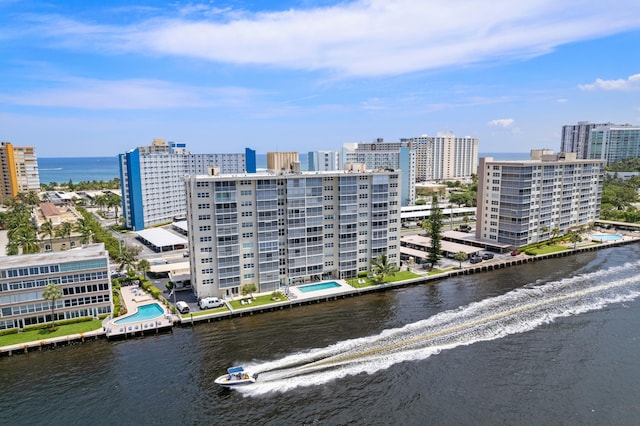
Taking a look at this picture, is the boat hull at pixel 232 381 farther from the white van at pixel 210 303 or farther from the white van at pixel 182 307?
the white van at pixel 210 303

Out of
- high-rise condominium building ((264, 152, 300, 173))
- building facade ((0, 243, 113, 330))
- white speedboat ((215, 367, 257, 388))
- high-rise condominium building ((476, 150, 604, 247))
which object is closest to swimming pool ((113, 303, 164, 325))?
building facade ((0, 243, 113, 330))

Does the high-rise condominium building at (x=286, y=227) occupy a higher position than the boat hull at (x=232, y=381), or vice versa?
the high-rise condominium building at (x=286, y=227)

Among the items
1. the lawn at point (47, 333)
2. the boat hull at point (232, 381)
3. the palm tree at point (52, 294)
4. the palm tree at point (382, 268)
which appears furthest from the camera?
the palm tree at point (382, 268)

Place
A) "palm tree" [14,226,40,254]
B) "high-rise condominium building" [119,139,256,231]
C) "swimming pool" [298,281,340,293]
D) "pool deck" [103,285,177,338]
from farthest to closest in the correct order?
"high-rise condominium building" [119,139,256,231] < "palm tree" [14,226,40,254] < "swimming pool" [298,281,340,293] < "pool deck" [103,285,177,338]

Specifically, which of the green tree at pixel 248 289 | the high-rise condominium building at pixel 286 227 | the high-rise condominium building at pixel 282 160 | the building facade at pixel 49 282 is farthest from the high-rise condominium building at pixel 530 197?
the building facade at pixel 49 282

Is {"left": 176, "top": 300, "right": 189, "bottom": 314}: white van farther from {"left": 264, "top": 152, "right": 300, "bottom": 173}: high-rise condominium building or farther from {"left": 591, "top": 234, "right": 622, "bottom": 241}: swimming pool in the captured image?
{"left": 591, "top": 234, "right": 622, "bottom": 241}: swimming pool
